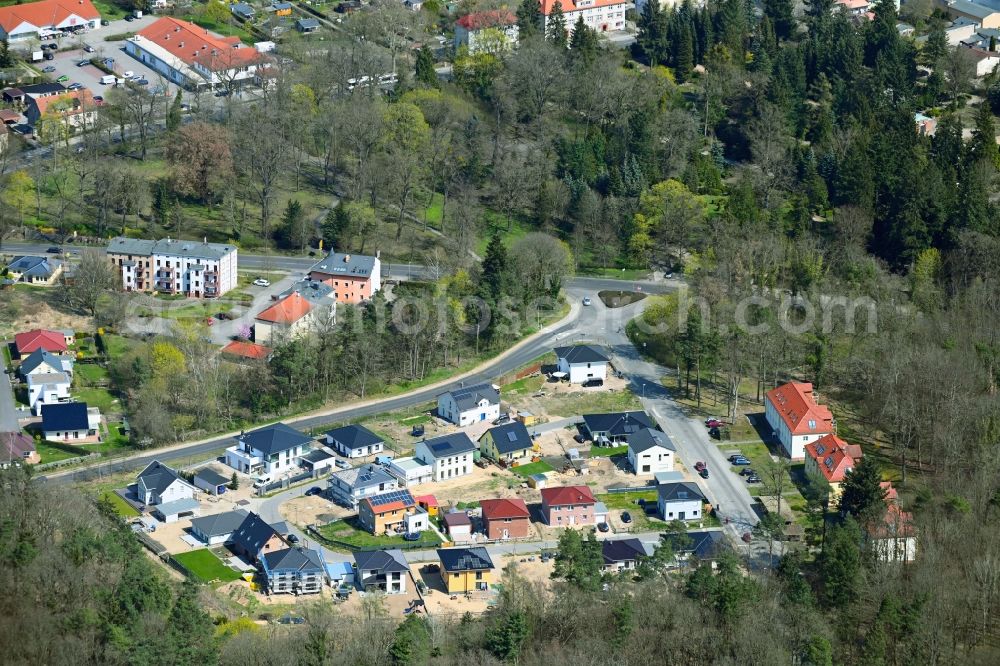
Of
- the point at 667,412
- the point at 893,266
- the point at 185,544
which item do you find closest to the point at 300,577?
the point at 185,544

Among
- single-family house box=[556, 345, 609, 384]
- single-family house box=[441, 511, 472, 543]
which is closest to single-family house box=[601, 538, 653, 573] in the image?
single-family house box=[441, 511, 472, 543]

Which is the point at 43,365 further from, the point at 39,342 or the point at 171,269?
the point at 171,269

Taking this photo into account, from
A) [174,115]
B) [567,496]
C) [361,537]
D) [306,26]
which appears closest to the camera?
[361,537]

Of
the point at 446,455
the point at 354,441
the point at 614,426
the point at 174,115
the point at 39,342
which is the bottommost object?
the point at 446,455

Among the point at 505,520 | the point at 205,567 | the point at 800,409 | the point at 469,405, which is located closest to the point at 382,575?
the point at 505,520

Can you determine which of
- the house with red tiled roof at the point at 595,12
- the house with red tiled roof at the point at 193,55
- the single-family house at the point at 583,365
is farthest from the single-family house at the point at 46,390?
the house with red tiled roof at the point at 595,12

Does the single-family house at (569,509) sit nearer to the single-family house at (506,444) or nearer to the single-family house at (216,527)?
the single-family house at (506,444)

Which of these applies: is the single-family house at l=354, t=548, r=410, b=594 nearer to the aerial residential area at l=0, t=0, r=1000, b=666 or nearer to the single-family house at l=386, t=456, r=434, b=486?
the aerial residential area at l=0, t=0, r=1000, b=666
